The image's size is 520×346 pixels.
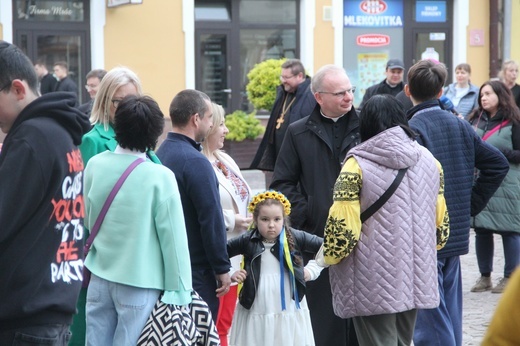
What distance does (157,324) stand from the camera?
451 centimetres

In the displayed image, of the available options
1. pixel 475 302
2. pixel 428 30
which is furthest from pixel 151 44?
pixel 475 302

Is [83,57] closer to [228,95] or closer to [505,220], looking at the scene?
[228,95]

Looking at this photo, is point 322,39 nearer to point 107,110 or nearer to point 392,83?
point 392,83

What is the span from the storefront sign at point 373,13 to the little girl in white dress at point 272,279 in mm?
16128

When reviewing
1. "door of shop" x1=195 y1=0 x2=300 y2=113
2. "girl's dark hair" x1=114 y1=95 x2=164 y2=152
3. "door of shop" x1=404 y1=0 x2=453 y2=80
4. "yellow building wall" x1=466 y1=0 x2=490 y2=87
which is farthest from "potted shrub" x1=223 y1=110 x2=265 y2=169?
"girl's dark hair" x1=114 y1=95 x2=164 y2=152

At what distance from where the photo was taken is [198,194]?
529 centimetres

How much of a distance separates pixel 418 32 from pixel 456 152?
53.4 feet

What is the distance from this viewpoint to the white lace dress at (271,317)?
605 centimetres

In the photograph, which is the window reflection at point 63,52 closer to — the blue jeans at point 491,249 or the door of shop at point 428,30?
the door of shop at point 428,30

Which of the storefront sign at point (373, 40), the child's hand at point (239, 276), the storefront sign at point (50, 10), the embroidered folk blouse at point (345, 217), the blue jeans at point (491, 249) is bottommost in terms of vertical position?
the blue jeans at point (491, 249)

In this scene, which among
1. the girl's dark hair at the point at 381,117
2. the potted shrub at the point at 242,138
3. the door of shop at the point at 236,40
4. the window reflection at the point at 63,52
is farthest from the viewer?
the door of shop at the point at 236,40

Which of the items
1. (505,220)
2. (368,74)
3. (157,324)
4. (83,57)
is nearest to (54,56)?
(83,57)

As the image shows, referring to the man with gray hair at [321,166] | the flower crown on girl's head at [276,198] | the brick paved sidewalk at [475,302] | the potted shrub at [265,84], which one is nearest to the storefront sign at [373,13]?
the potted shrub at [265,84]

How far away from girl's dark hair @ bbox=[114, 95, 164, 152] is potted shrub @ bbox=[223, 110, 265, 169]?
14.0 m
